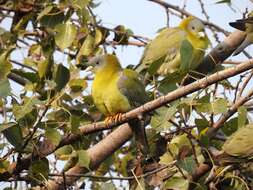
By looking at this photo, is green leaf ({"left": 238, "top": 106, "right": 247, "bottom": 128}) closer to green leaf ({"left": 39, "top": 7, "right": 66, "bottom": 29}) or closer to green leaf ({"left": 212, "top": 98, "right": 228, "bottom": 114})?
green leaf ({"left": 212, "top": 98, "right": 228, "bottom": 114})

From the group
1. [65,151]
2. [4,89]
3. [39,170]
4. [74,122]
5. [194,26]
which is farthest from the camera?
[194,26]

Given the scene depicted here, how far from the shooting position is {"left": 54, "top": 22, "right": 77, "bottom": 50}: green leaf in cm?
299

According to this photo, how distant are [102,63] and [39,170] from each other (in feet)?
2.96

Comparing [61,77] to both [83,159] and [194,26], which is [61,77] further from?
[194,26]

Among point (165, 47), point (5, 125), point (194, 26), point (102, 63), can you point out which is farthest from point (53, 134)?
point (194, 26)

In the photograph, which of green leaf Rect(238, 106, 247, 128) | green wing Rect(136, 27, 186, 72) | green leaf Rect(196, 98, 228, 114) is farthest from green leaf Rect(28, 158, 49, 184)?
green wing Rect(136, 27, 186, 72)

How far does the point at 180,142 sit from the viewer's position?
267 centimetres

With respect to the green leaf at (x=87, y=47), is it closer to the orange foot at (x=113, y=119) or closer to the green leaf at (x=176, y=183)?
the orange foot at (x=113, y=119)

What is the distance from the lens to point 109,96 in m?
3.07

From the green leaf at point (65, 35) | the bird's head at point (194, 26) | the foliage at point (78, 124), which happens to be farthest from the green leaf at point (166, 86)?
the bird's head at point (194, 26)

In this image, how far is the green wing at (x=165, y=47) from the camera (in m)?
3.91

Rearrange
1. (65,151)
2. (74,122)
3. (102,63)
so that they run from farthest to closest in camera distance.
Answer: (102,63) < (65,151) < (74,122)

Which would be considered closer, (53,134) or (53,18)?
(53,134)

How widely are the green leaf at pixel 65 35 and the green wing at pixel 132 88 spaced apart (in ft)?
0.98
